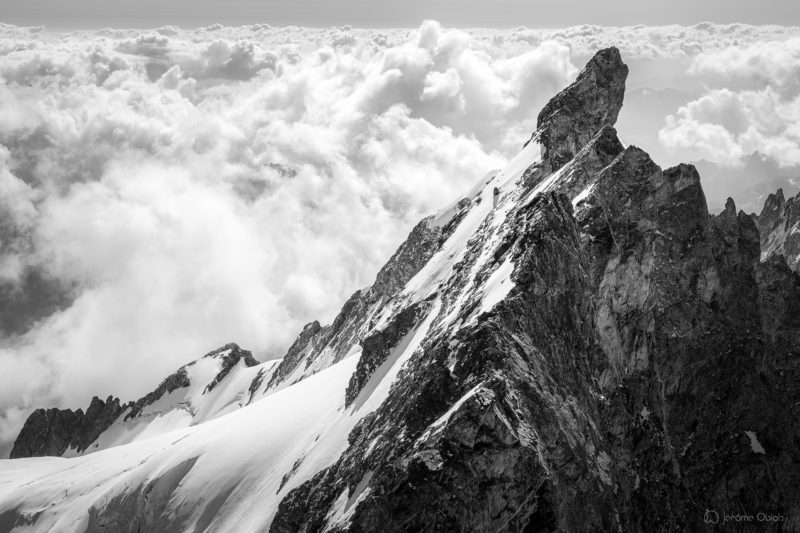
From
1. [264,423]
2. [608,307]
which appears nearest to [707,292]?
[608,307]

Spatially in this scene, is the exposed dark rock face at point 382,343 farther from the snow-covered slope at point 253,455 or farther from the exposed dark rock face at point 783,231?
the exposed dark rock face at point 783,231

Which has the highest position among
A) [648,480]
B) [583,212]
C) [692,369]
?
[583,212]

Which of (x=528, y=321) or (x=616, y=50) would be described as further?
(x=616, y=50)

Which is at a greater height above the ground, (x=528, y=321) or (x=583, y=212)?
(x=583, y=212)

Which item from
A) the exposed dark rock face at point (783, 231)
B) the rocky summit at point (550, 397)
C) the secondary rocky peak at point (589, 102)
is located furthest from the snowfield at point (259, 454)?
the exposed dark rock face at point (783, 231)

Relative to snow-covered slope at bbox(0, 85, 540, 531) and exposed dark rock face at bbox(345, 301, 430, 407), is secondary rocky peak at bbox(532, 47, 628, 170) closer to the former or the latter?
snow-covered slope at bbox(0, 85, 540, 531)

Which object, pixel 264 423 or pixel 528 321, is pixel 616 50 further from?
pixel 264 423
